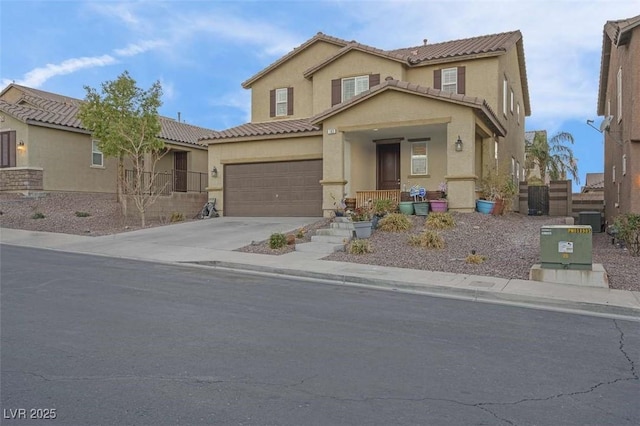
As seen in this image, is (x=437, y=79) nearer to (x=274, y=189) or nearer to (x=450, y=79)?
(x=450, y=79)

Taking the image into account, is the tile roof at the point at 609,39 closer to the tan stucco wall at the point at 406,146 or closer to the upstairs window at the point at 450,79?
the tan stucco wall at the point at 406,146

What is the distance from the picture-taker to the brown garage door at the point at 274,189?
1983cm

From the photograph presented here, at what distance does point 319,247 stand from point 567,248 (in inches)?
244

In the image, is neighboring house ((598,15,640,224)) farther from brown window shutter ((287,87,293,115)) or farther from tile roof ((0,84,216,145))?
tile roof ((0,84,216,145))

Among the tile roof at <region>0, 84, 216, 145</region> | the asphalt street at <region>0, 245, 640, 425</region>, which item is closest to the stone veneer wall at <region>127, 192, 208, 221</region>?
the tile roof at <region>0, 84, 216, 145</region>

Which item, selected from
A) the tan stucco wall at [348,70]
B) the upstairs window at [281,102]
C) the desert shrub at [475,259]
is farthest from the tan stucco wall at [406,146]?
the upstairs window at [281,102]

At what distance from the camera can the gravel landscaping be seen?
10844 millimetres

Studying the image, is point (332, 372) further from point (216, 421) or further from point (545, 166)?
point (545, 166)

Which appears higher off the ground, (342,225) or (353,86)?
(353,86)

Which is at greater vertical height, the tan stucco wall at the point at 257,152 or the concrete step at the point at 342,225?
the tan stucco wall at the point at 257,152

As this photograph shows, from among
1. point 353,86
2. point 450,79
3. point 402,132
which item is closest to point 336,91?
point 353,86

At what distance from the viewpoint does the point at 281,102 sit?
23.4 m

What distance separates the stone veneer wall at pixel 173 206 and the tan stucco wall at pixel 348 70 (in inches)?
265

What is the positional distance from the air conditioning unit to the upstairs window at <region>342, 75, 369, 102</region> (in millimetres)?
12606
